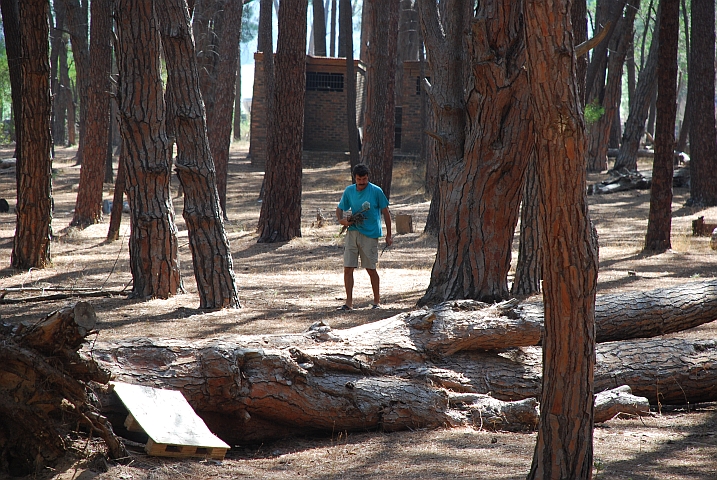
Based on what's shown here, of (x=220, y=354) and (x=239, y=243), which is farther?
(x=239, y=243)

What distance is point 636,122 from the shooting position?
78.4ft

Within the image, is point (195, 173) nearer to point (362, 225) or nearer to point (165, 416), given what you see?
point (362, 225)

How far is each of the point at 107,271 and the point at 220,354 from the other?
713 centimetres

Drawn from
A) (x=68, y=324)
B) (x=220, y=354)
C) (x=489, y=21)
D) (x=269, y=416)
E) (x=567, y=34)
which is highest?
(x=489, y=21)

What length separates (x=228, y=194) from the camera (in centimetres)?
2444

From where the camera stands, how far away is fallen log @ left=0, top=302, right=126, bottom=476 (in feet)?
13.6

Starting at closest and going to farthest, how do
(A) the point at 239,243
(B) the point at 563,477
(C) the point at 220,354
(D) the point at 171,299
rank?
(B) the point at 563,477 < (C) the point at 220,354 < (D) the point at 171,299 < (A) the point at 239,243

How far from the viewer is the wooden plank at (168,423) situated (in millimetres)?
4379

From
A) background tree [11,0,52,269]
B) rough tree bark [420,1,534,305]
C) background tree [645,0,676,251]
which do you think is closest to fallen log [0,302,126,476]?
rough tree bark [420,1,534,305]

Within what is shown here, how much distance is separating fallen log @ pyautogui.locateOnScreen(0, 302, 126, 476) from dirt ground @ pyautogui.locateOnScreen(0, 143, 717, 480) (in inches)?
6.8

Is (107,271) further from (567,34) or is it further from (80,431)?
(567,34)


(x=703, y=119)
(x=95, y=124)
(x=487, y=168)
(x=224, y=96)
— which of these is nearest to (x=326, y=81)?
(x=224, y=96)

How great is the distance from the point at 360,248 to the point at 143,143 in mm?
3166

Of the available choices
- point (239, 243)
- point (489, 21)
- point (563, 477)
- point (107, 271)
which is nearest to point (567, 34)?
point (563, 477)
